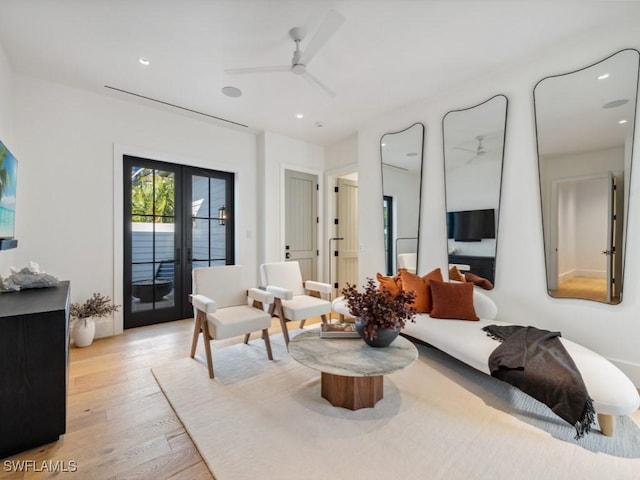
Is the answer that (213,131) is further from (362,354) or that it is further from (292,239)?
(362,354)

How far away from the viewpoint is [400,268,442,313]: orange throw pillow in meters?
3.04

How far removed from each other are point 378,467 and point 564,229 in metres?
2.59

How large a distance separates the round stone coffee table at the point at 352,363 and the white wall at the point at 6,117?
2.71 metres

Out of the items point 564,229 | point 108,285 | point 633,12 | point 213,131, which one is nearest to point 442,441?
point 564,229

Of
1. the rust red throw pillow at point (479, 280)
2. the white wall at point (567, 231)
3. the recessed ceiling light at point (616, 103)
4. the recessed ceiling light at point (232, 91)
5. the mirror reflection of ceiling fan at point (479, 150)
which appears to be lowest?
the rust red throw pillow at point (479, 280)

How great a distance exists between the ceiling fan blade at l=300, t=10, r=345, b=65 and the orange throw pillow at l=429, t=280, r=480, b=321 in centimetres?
240

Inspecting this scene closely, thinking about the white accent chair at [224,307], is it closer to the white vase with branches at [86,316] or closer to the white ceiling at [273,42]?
the white vase with branches at [86,316]

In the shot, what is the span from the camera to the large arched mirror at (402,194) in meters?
3.68

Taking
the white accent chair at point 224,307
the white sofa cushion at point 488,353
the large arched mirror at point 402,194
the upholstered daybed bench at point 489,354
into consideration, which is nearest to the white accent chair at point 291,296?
the white accent chair at point 224,307

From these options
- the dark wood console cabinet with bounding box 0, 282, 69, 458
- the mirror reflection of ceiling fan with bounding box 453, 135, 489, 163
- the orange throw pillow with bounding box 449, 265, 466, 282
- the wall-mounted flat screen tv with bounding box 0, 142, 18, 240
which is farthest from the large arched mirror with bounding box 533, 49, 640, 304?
the wall-mounted flat screen tv with bounding box 0, 142, 18, 240

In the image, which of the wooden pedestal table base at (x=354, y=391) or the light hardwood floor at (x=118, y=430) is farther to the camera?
the wooden pedestal table base at (x=354, y=391)

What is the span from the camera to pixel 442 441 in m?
1.68

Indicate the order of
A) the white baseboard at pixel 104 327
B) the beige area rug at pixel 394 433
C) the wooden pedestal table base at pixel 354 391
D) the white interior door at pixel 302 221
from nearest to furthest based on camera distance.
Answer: the beige area rug at pixel 394 433 < the wooden pedestal table base at pixel 354 391 < the white baseboard at pixel 104 327 < the white interior door at pixel 302 221

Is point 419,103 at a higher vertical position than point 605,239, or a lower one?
higher
